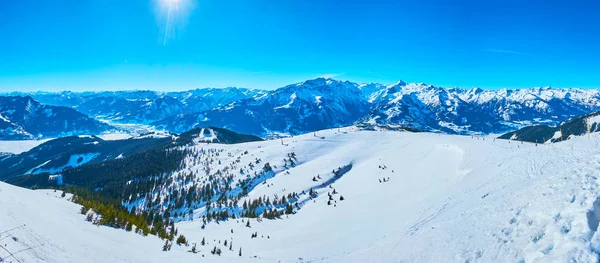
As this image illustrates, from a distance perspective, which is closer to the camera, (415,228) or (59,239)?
(59,239)

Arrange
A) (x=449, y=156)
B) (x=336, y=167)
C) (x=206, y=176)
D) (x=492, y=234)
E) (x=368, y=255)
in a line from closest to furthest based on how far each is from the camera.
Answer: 1. (x=492, y=234)
2. (x=368, y=255)
3. (x=449, y=156)
4. (x=336, y=167)
5. (x=206, y=176)

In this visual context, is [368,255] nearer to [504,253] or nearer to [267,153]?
[504,253]

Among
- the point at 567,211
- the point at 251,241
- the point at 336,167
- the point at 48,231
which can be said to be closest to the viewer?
the point at 48,231

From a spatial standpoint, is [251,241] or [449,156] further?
[449,156]

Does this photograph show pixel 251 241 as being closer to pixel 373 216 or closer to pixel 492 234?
pixel 373 216

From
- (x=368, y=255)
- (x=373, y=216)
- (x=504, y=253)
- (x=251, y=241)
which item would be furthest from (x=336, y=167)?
(x=504, y=253)

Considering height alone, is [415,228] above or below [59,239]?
below

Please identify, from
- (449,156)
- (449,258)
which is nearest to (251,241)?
(449,258)

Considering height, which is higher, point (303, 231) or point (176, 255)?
point (176, 255)

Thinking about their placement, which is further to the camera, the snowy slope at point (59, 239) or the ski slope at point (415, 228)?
the ski slope at point (415, 228)

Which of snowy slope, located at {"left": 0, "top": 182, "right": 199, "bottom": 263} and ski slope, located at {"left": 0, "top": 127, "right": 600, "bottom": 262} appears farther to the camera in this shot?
ski slope, located at {"left": 0, "top": 127, "right": 600, "bottom": 262}
